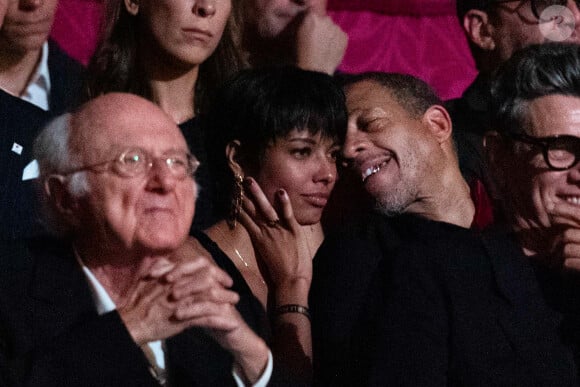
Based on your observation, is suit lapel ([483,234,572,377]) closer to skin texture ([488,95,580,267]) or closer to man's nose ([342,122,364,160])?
skin texture ([488,95,580,267])

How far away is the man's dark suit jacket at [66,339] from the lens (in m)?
1.60

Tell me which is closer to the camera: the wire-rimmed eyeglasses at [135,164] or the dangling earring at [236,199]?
the wire-rimmed eyeglasses at [135,164]

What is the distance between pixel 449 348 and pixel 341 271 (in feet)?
0.87

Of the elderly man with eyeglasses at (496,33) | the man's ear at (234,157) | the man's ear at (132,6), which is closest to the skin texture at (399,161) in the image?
the man's ear at (234,157)

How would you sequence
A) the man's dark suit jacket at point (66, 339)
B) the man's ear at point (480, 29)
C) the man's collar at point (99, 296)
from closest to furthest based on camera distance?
the man's dark suit jacket at point (66, 339) → the man's collar at point (99, 296) → the man's ear at point (480, 29)

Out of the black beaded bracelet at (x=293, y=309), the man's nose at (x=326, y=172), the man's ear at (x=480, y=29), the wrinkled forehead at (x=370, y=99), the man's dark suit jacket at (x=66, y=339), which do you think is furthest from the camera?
the man's ear at (x=480, y=29)

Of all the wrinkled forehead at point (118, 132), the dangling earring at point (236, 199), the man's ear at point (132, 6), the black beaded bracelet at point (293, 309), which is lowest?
the black beaded bracelet at point (293, 309)

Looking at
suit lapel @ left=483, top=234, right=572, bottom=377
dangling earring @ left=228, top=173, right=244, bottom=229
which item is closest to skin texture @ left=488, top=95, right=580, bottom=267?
suit lapel @ left=483, top=234, right=572, bottom=377

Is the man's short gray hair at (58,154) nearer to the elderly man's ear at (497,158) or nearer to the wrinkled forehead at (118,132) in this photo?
the wrinkled forehead at (118,132)

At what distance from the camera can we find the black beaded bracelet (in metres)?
2.09

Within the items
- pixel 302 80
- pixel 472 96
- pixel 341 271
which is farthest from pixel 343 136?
pixel 472 96

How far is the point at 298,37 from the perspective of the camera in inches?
103

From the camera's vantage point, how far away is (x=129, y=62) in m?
2.36

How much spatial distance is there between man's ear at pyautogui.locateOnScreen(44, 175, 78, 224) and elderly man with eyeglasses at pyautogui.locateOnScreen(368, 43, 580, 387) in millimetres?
447
